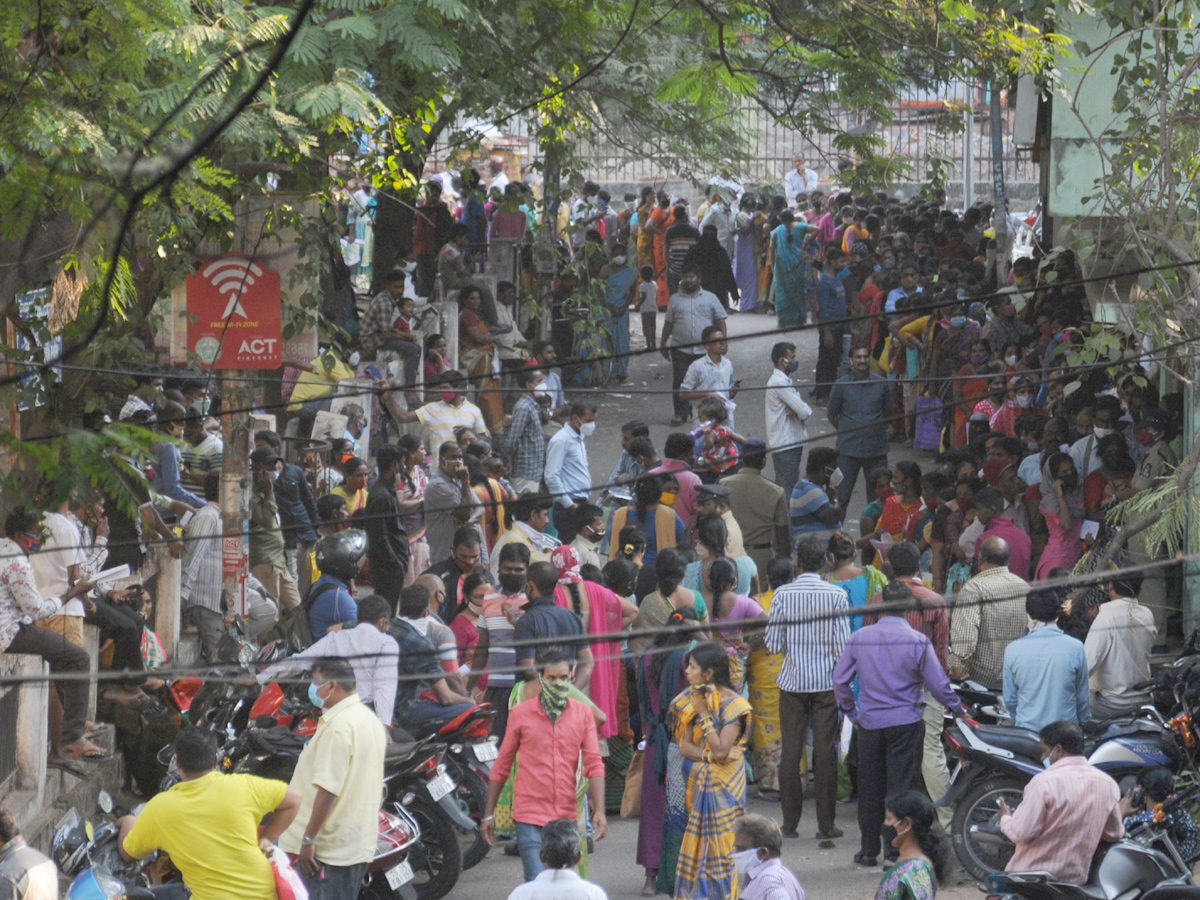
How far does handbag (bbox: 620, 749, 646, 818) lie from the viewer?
8648 millimetres

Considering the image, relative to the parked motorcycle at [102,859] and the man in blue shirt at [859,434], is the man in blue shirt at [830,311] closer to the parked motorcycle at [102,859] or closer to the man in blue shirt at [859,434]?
the man in blue shirt at [859,434]

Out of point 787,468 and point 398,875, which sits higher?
point 787,468

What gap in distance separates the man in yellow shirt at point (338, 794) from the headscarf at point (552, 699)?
0.74 metres

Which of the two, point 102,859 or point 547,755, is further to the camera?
point 547,755

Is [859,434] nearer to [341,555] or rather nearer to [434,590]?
[434,590]

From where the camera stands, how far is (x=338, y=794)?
6613mm

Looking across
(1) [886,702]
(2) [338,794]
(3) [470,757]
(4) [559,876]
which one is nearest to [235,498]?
(3) [470,757]

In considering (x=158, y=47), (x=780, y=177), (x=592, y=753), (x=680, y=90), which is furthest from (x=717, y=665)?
(x=780, y=177)

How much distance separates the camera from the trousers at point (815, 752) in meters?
8.20

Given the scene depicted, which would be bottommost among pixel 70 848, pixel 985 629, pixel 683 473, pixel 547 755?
pixel 70 848

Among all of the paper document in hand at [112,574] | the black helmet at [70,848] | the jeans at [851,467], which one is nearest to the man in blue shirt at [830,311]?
the jeans at [851,467]

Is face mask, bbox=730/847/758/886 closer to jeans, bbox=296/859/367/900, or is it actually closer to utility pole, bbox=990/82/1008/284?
jeans, bbox=296/859/367/900

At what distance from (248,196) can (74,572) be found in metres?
2.77

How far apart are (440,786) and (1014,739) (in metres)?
2.87
